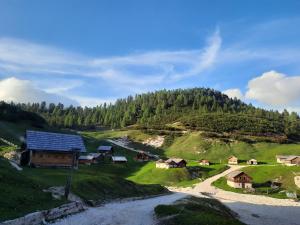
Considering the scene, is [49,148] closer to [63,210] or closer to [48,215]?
[63,210]

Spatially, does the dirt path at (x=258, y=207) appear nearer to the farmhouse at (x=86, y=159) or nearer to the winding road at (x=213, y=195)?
the winding road at (x=213, y=195)

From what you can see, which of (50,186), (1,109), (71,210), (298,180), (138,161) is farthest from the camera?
(1,109)

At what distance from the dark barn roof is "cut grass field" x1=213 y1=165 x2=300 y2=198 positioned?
51.1 metres

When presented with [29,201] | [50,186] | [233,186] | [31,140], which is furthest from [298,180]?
[29,201]

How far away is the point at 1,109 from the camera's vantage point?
18725 centimetres

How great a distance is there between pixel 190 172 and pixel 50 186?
87.7 metres

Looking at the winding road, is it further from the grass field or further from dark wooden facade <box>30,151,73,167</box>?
dark wooden facade <box>30,151,73,167</box>

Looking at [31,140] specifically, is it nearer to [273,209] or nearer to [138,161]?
[273,209]

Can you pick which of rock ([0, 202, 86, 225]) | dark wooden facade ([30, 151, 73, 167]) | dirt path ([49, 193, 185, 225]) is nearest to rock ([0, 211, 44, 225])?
rock ([0, 202, 86, 225])

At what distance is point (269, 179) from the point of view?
118 m

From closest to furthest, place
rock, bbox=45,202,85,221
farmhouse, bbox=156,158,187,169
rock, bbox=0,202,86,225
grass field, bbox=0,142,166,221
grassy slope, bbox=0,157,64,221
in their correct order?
rock, bbox=0,202,86,225 → grassy slope, bbox=0,157,64,221 → grass field, bbox=0,142,166,221 → rock, bbox=45,202,85,221 → farmhouse, bbox=156,158,187,169

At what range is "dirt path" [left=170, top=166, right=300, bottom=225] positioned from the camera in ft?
216

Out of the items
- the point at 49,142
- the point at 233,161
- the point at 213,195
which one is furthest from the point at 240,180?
the point at 49,142

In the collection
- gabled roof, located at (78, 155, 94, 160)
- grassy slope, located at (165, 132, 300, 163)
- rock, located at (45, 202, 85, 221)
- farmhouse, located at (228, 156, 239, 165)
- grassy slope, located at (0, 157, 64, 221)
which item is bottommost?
rock, located at (45, 202, 85, 221)
